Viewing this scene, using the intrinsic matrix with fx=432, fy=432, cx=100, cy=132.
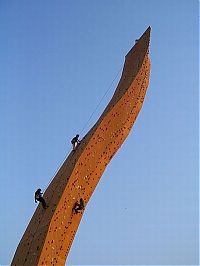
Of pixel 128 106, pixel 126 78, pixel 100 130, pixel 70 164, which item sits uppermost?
pixel 126 78

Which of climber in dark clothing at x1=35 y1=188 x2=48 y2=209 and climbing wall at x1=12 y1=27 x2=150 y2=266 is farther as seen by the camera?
climber in dark clothing at x1=35 y1=188 x2=48 y2=209

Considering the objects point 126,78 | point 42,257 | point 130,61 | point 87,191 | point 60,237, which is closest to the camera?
point 42,257

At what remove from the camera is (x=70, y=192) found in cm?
791

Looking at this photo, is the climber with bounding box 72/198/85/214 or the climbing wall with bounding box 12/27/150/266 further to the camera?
the climber with bounding box 72/198/85/214

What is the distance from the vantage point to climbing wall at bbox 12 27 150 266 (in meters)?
7.52

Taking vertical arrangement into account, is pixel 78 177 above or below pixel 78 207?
above

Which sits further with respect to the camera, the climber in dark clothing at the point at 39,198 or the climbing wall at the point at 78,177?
the climber in dark clothing at the point at 39,198

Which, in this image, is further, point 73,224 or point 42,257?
point 73,224

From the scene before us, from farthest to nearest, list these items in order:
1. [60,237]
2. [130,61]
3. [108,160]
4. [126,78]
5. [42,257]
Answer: [130,61], [126,78], [108,160], [60,237], [42,257]

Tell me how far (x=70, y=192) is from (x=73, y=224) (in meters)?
0.63

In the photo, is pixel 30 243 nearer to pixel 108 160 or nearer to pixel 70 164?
pixel 70 164

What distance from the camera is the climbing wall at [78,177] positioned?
752 centimetres

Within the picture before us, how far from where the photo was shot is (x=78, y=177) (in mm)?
8109

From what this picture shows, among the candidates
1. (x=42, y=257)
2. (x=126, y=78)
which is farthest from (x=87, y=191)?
(x=126, y=78)
